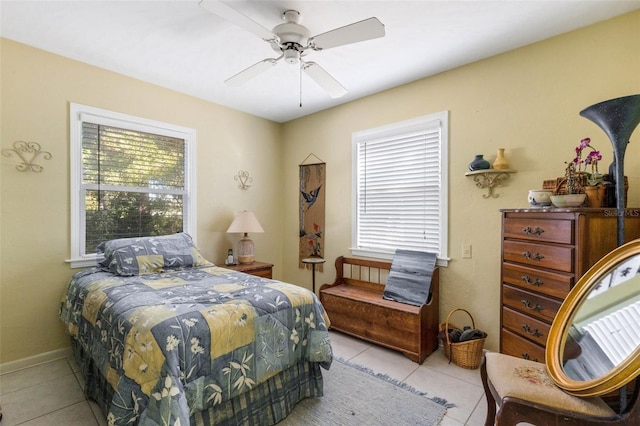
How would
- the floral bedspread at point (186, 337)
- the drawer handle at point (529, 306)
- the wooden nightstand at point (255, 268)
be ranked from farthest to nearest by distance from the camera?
the wooden nightstand at point (255, 268)
the drawer handle at point (529, 306)
the floral bedspread at point (186, 337)

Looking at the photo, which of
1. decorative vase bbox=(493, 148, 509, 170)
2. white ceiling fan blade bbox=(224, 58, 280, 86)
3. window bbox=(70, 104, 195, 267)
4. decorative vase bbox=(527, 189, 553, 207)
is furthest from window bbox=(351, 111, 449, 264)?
window bbox=(70, 104, 195, 267)

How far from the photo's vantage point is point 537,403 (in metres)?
1.21

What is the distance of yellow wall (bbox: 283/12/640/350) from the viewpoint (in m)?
2.04

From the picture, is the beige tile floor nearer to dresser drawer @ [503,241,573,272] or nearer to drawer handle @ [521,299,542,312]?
drawer handle @ [521,299,542,312]

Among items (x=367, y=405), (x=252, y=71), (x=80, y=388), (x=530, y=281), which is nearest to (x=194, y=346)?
(x=367, y=405)

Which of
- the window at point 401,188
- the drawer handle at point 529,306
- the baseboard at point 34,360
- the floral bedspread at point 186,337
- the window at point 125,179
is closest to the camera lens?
the floral bedspread at point 186,337

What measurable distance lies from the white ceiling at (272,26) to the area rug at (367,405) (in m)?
2.66

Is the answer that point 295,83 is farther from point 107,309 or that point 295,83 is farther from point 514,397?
point 514,397

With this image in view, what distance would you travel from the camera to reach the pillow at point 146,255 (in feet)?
8.10

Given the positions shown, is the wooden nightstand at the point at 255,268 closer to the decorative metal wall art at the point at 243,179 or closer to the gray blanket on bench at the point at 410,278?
the decorative metal wall art at the point at 243,179

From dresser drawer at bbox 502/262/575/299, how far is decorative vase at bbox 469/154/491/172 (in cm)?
85

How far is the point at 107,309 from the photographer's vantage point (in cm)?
174

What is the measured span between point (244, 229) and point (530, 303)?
2812 mm

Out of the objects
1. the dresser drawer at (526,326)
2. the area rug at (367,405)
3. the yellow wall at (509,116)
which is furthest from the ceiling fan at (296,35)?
the area rug at (367,405)
